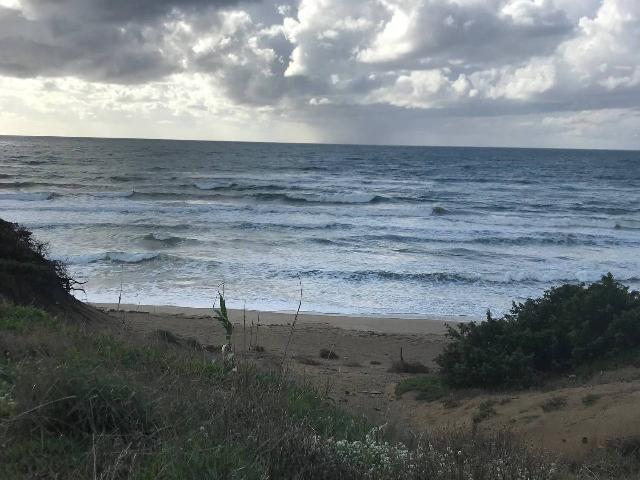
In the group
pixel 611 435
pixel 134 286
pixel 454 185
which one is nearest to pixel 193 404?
pixel 611 435

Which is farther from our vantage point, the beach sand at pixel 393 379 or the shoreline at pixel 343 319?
the shoreline at pixel 343 319

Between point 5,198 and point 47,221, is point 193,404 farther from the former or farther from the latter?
point 5,198

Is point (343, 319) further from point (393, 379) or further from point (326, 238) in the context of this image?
point (326, 238)

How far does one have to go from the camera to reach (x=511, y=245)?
88.3ft

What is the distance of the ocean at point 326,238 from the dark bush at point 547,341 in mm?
6729

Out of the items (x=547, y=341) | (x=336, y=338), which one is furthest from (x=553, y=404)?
(x=336, y=338)

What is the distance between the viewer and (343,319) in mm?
15586

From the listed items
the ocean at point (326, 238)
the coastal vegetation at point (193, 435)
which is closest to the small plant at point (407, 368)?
the ocean at point (326, 238)

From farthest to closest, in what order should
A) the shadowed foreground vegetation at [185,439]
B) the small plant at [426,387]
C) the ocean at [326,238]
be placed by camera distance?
the ocean at [326,238] < the small plant at [426,387] < the shadowed foreground vegetation at [185,439]

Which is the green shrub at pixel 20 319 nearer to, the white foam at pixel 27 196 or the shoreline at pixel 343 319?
the shoreline at pixel 343 319

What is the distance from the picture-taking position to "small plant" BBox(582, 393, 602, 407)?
7.06m

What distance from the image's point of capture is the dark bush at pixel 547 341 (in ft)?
29.3

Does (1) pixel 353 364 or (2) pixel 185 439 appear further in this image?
(1) pixel 353 364

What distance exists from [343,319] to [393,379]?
4911 mm
